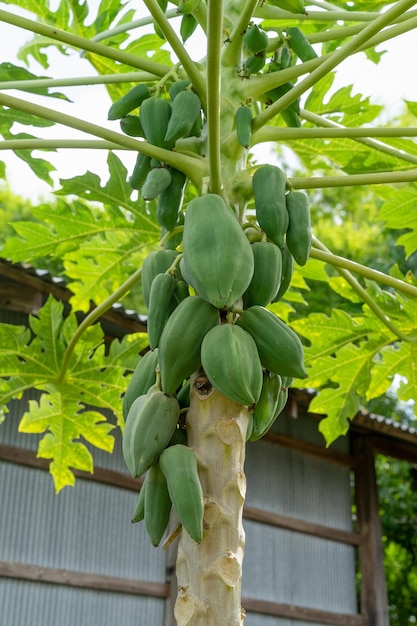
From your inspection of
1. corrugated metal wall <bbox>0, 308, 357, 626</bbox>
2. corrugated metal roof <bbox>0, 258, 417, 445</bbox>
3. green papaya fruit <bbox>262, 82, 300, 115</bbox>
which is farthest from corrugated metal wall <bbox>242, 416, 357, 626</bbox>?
green papaya fruit <bbox>262, 82, 300, 115</bbox>

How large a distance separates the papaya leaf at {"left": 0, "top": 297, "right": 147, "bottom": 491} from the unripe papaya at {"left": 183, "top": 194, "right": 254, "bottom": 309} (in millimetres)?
1431

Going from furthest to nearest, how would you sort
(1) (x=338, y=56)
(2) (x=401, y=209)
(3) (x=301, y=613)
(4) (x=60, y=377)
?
1. (3) (x=301, y=613)
2. (4) (x=60, y=377)
3. (2) (x=401, y=209)
4. (1) (x=338, y=56)

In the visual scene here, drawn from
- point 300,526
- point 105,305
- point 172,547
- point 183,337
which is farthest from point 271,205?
point 300,526

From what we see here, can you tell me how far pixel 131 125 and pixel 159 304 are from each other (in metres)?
0.54

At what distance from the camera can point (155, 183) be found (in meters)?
1.73

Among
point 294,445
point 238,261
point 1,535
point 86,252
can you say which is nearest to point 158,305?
point 238,261

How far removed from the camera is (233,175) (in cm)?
178

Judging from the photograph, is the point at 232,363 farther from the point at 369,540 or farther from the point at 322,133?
the point at 369,540

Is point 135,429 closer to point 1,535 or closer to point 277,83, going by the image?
point 277,83

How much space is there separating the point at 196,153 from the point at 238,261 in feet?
1.49

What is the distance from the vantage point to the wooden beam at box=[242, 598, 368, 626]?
22.6 feet

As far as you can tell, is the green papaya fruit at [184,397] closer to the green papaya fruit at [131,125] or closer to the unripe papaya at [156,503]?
the unripe papaya at [156,503]

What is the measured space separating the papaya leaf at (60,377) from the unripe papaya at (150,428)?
4.38 ft

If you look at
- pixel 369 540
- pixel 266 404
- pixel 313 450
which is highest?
pixel 313 450
